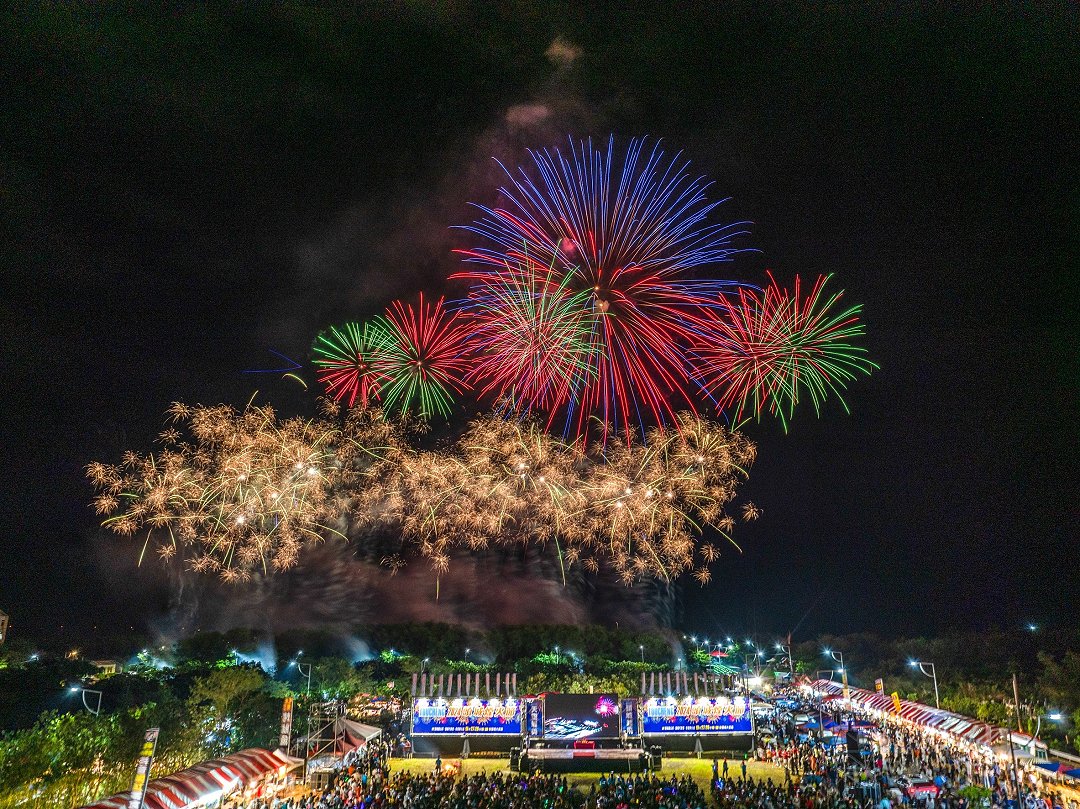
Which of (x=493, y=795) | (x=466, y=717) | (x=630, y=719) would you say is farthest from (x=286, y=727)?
(x=630, y=719)

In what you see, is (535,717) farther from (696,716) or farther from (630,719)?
(696,716)

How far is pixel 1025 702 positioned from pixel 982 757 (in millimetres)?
12748

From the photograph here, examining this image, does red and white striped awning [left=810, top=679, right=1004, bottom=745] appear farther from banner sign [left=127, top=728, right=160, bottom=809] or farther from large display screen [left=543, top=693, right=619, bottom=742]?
banner sign [left=127, top=728, right=160, bottom=809]

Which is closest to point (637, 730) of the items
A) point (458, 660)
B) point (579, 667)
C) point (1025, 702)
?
point (1025, 702)

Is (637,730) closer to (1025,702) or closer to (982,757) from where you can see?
(982,757)

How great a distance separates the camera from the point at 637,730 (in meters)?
31.1

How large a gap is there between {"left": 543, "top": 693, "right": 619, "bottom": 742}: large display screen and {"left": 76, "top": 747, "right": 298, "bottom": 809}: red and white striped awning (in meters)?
11.1

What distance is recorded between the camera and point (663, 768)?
105 ft

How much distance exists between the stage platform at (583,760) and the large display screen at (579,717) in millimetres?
552

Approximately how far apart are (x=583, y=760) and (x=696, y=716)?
5809 millimetres

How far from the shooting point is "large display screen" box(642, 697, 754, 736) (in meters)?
31.7

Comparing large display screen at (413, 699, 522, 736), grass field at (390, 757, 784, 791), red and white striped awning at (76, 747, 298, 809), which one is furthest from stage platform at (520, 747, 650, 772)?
red and white striped awning at (76, 747, 298, 809)

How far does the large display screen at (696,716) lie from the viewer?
104 ft

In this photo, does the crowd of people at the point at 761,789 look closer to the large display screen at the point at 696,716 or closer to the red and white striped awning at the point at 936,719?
the red and white striped awning at the point at 936,719
